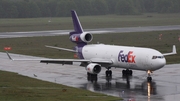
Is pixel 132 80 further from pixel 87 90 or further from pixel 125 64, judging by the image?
pixel 87 90

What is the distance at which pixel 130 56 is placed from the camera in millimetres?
46469

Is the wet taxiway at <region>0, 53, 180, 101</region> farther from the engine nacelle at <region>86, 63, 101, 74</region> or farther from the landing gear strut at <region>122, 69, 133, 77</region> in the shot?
the engine nacelle at <region>86, 63, 101, 74</region>

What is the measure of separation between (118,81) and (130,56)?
2827mm

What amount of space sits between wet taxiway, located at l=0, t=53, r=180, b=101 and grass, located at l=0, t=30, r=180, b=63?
36.6ft

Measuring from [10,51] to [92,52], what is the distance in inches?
1092

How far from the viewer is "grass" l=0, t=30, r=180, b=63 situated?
73688 millimetres

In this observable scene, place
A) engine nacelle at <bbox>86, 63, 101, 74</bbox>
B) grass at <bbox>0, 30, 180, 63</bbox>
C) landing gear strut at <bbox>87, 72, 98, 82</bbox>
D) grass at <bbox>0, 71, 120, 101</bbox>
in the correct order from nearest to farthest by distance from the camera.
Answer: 1. grass at <bbox>0, 71, 120, 101</bbox>
2. engine nacelle at <bbox>86, 63, 101, 74</bbox>
3. landing gear strut at <bbox>87, 72, 98, 82</bbox>
4. grass at <bbox>0, 30, 180, 63</bbox>

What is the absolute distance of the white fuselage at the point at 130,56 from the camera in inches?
1752

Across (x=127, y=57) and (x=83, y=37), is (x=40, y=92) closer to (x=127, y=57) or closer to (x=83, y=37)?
(x=127, y=57)

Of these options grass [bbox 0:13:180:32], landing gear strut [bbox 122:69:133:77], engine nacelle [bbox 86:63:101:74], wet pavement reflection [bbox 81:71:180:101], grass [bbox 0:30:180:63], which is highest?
engine nacelle [bbox 86:63:101:74]

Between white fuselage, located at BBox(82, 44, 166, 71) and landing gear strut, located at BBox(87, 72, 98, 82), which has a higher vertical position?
white fuselage, located at BBox(82, 44, 166, 71)

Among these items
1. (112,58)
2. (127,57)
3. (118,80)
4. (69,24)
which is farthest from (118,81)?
(69,24)

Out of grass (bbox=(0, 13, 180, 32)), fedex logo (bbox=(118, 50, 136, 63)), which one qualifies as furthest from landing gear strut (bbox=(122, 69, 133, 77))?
grass (bbox=(0, 13, 180, 32))

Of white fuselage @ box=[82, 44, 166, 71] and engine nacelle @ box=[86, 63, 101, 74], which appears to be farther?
engine nacelle @ box=[86, 63, 101, 74]
